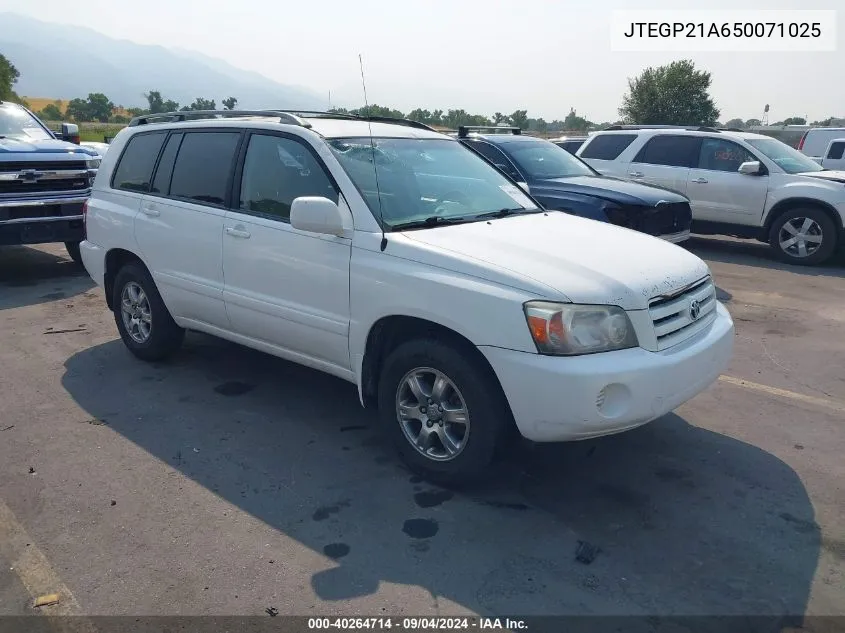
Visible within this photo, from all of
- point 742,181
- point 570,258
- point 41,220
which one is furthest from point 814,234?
point 41,220

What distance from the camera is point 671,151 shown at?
11.1 meters

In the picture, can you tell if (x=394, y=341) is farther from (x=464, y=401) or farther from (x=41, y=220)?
(x=41, y=220)

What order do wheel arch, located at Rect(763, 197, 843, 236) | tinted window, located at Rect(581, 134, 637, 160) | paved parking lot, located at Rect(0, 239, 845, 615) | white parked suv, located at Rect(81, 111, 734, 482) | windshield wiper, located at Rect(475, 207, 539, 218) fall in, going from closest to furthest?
paved parking lot, located at Rect(0, 239, 845, 615) < white parked suv, located at Rect(81, 111, 734, 482) < windshield wiper, located at Rect(475, 207, 539, 218) < wheel arch, located at Rect(763, 197, 843, 236) < tinted window, located at Rect(581, 134, 637, 160)

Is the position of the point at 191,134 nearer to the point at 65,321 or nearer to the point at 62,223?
the point at 65,321

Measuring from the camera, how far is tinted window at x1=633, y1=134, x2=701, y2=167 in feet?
35.8

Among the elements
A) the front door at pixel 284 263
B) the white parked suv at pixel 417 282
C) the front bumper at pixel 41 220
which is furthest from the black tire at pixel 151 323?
the front bumper at pixel 41 220

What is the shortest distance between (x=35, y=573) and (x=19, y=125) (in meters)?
8.41

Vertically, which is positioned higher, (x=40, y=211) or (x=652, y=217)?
(x=40, y=211)

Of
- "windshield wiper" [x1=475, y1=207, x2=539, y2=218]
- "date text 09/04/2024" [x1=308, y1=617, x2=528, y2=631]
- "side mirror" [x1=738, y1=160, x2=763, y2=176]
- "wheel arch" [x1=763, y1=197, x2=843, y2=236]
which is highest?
"side mirror" [x1=738, y1=160, x2=763, y2=176]

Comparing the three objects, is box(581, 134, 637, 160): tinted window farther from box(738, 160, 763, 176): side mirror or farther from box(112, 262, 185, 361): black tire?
box(112, 262, 185, 361): black tire

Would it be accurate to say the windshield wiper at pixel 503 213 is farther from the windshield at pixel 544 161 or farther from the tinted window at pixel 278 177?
the windshield at pixel 544 161

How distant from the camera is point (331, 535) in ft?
10.8

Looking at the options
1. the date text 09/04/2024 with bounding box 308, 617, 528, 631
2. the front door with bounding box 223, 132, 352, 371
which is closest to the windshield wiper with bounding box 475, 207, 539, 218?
the front door with bounding box 223, 132, 352, 371

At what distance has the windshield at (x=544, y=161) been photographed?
892 cm
